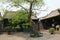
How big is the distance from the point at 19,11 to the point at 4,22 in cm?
1106

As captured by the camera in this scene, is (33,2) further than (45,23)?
No

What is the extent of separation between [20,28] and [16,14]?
8.71 m

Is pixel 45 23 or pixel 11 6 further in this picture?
pixel 45 23

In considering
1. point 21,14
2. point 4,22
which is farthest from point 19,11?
point 4,22

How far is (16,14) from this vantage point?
23.4 meters

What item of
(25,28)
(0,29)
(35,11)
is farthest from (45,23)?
(35,11)

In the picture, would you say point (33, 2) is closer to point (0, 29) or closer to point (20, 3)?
point (20, 3)

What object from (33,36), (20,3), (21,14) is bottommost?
(33,36)

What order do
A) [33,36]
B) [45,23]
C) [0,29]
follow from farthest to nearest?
1. [45,23]
2. [0,29]
3. [33,36]

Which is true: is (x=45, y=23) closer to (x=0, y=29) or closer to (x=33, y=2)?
(x=0, y=29)

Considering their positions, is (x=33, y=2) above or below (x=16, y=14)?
above

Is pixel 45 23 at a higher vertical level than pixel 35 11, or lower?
lower

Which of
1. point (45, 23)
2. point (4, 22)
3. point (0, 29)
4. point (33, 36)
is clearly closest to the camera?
point (33, 36)

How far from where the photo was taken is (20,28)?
3175 cm
